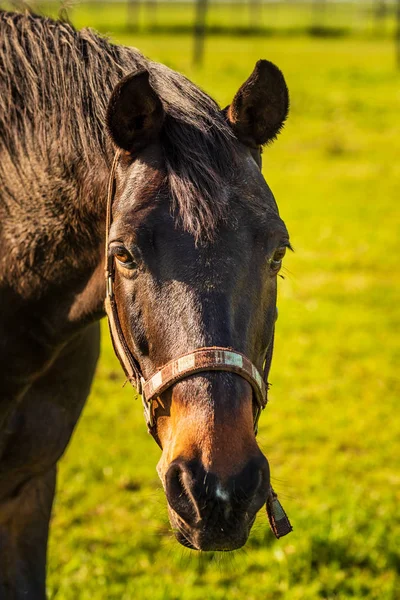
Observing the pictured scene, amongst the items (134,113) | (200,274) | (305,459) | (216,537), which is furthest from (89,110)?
(305,459)

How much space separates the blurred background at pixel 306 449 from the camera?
4250 mm

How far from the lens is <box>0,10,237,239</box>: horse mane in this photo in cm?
226

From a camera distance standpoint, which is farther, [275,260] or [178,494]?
[275,260]

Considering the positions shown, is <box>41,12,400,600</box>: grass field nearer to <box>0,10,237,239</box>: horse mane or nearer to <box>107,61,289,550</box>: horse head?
<box>107,61,289,550</box>: horse head

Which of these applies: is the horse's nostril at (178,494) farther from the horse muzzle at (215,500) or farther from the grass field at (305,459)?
the grass field at (305,459)

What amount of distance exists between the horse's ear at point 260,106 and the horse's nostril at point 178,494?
1037mm

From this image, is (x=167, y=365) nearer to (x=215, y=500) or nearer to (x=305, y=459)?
(x=215, y=500)

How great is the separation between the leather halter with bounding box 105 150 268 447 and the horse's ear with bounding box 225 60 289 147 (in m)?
0.38

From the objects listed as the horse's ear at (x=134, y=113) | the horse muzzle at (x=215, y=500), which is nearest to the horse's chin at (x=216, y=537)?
the horse muzzle at (x=215, y=500)

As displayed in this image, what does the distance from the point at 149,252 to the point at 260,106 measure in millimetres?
624

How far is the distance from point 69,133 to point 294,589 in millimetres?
2682

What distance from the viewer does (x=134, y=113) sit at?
7.64ft

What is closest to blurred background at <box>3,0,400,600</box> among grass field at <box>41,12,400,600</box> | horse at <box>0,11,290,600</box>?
grass field at <box>41,12,400,600</box>

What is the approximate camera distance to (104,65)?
2.69 metres
